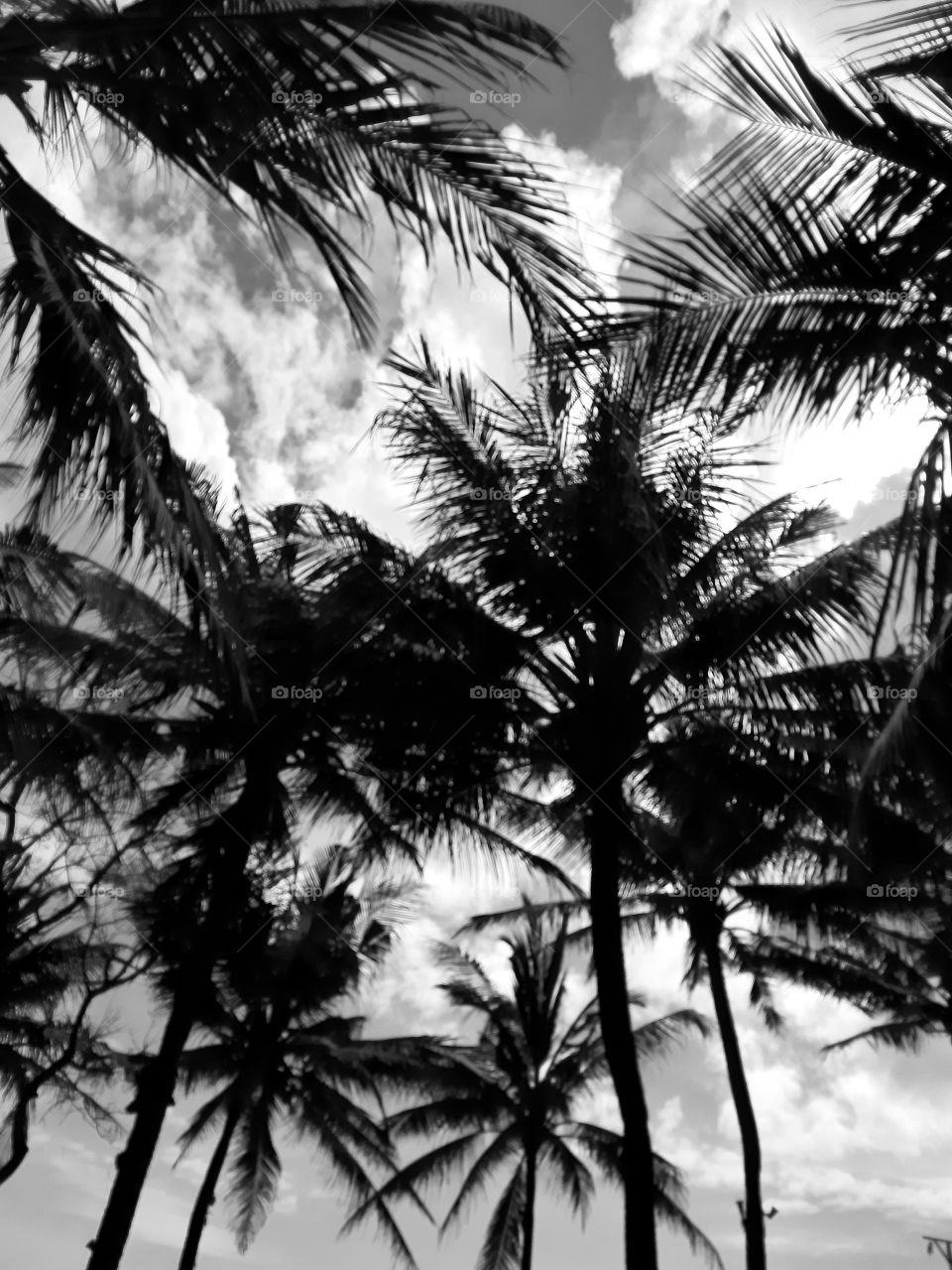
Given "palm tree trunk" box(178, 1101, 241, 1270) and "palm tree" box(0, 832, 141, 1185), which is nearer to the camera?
"palm tree" box(0, 832, 141, 1185)

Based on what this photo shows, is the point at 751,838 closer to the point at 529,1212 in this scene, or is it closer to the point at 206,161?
the point at 206,161

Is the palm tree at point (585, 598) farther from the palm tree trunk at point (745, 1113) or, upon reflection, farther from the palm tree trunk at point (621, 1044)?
the palm tree trunk at point (745, 1113)

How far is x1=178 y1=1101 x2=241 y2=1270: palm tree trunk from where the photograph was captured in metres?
17.9

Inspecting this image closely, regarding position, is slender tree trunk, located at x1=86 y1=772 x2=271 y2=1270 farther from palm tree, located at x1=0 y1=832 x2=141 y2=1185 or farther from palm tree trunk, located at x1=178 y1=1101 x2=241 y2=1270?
palm tree trunk, located at x1=178 y1=1101 x2=241 y2=1270

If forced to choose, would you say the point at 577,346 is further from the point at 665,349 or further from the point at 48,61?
the point at 48,61

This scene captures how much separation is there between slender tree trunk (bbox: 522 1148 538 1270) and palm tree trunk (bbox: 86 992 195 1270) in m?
10.1

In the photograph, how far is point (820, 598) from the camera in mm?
8844

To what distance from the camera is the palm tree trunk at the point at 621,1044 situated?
766cm

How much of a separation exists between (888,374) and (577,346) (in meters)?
1.10

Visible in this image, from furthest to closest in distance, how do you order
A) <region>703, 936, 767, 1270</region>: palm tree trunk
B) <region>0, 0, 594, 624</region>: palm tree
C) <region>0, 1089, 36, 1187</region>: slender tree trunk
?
<region>703, 936, 767, 1270</region>: palm tree trunk < <region>0, 1089, 36, 1187</region>: slender tree trunk < <region>0, 0, 594, 624</region>: palm tree

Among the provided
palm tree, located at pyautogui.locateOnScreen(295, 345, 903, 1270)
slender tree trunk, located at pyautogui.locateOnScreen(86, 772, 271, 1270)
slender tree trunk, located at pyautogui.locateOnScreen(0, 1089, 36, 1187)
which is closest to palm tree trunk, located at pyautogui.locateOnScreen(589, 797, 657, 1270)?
palm tree, located at pyautogui.locateOnScreen(295, 345, 903, 1270)

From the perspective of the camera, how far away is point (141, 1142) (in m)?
10.6

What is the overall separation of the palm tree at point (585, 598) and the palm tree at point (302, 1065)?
824 centimetres

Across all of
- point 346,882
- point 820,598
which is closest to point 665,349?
point 820,598
